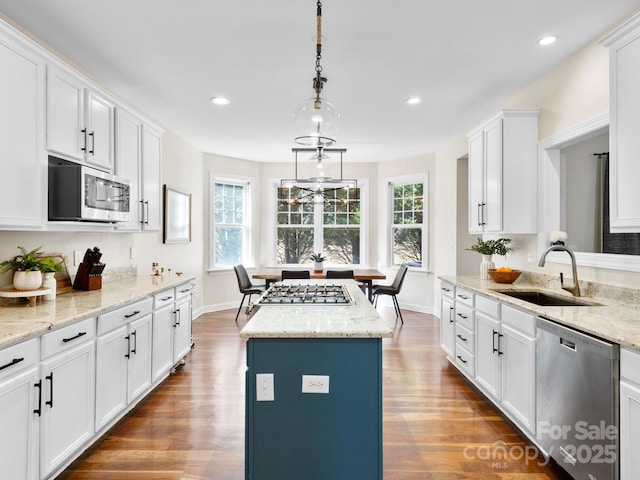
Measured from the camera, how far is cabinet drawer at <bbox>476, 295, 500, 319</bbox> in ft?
9.37

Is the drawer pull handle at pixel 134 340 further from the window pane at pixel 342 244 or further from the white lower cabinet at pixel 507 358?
the window pane at pixel 342 244

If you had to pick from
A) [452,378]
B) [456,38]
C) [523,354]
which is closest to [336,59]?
[456,38]

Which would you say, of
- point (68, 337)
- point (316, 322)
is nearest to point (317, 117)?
point (316, 322)

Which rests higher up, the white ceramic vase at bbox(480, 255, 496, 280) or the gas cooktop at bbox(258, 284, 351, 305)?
the white ceramic vase at bbox(480, 255, 496, 280)

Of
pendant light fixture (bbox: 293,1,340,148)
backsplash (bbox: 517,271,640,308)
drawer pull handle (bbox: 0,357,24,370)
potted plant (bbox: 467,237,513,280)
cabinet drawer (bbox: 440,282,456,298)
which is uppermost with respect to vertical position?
pendant light fixture (bbox: 293,1,340,148)

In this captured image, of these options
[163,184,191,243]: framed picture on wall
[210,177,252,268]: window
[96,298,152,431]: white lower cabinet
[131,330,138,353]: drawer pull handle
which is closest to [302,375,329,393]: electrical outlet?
[96,298,152,431]: white lower cabinet

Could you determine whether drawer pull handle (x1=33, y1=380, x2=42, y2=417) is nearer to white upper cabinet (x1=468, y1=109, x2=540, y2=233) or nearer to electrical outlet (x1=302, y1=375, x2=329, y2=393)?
electrical outlet (x1=302, y1=375, x2=329, y2=393)

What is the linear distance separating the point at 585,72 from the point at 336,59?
6.14 feet

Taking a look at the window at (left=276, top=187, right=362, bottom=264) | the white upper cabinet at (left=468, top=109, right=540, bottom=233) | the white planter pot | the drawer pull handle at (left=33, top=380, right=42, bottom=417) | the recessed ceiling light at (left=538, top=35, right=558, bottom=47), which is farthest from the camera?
the window at (left=276, top=187, right=362, bottom=264)

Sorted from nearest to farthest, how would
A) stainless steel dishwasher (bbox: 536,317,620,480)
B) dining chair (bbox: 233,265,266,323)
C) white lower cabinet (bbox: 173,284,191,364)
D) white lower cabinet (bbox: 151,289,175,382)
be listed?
stainless steel dishwasher (bbox: 536,317,620,480) < white lower cabinet (bbox: 151,289,175,382) < white lower cabinet (bbox: 173,284,191,364) < dining chair (bbox: 233,265,266,323)

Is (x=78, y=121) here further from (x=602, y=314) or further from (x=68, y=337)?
(x=602, y=314)

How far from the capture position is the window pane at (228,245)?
6.65m

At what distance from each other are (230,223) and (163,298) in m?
3.61

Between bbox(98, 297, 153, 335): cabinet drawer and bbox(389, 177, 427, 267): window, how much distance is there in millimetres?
4803
